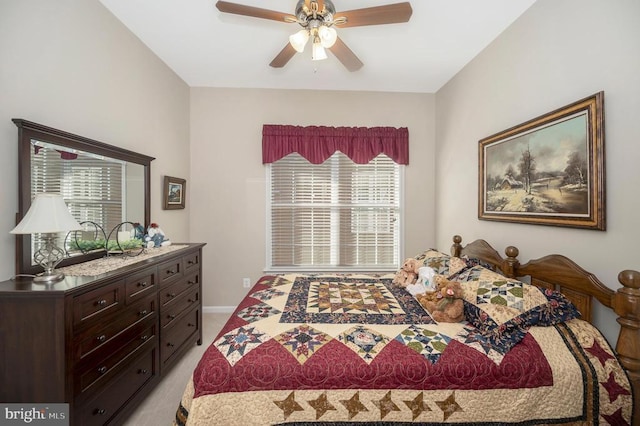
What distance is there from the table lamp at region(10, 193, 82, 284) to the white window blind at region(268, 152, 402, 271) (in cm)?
224

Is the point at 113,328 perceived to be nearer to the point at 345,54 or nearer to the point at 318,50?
the point at 318,50

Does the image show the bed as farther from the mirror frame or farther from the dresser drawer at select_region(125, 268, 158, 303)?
the mirror frame

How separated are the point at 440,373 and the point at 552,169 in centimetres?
153

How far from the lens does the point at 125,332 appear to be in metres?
1.72

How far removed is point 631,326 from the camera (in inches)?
50.9

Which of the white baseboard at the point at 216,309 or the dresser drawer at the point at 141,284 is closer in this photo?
the dresser drawer at the point at 141,284

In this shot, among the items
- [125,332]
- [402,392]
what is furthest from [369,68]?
[125,332]

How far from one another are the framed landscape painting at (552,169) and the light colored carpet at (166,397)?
291 cm

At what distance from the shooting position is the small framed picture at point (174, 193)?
2971 millimetres

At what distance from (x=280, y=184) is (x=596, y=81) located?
293 cm

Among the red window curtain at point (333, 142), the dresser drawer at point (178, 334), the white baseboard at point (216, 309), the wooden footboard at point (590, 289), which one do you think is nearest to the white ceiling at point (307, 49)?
the red window curtain at point (333, 142)

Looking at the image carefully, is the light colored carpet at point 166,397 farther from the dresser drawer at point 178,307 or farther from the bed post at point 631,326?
the bed post at point 631,326

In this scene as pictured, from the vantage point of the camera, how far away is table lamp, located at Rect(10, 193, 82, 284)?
1329 millimetres

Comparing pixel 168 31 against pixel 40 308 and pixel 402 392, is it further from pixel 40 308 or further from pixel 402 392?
pixel 402 392
